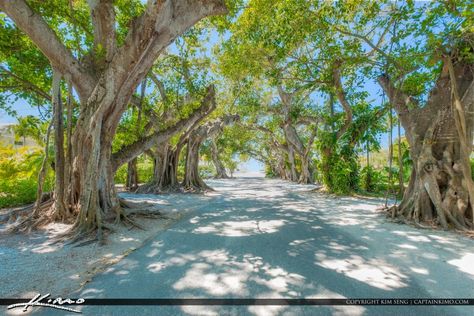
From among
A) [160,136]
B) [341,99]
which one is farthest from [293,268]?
[341,99]

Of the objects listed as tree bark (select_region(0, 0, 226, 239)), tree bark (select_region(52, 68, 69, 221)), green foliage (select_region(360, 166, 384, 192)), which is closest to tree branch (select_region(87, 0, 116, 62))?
tree bark (select_region(0, 0, 226, 239))

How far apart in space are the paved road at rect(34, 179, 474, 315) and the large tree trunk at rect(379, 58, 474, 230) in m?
0.71

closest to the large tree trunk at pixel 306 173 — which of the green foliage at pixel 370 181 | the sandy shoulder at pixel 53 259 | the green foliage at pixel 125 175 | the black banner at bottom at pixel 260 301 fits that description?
the green foliage at pixel 370 181

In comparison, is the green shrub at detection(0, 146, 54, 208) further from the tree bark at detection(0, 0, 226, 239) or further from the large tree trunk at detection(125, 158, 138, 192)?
the tree bark at detection(0, 0, 226, 239)

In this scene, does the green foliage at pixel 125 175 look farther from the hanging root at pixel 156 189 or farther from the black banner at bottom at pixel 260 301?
the black banner at bottom at pixel 260 301

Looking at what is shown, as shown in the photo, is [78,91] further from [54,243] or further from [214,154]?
[214,154]

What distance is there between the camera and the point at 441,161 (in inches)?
186

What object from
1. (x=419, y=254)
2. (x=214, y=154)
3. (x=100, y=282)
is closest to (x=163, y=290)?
(x=100, y=282)

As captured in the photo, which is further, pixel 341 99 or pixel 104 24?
pixel 341 99

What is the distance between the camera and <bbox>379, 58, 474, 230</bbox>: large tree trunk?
4391 millimetres

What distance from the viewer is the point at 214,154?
25.6 m

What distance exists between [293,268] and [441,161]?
437 centimetres

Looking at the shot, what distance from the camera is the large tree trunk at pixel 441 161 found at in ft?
14.4
